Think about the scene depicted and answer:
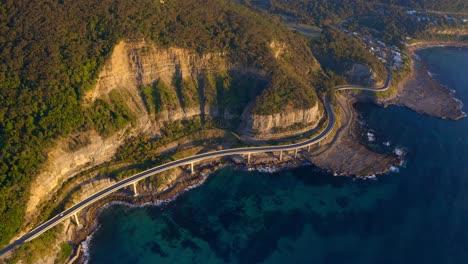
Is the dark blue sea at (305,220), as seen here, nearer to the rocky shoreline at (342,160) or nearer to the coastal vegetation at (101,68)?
the rocky shoreline at (342,160)

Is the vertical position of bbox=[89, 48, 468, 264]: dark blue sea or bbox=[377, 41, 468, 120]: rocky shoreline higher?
bbox=[377, 41, 468, 120]: rocky shoreline

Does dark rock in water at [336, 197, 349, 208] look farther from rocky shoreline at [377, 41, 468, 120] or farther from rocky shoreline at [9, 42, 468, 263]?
rocky shoreline at [377, 41, 468, 120]

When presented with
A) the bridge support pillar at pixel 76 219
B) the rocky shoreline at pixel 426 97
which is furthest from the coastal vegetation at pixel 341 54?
the bridge support pillar at pixel 76 219

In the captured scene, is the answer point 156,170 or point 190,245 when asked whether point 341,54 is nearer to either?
point 156,170

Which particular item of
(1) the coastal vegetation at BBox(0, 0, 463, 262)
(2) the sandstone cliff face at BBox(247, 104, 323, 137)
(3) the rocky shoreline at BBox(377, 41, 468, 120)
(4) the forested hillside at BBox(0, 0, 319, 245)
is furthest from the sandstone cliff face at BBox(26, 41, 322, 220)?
(3) the rocky shoreline at BBox(377, 41, 468, 120)

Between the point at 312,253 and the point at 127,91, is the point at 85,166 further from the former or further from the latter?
the point at 312,253

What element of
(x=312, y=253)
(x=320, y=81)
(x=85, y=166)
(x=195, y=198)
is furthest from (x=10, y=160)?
(x=320, y=81)

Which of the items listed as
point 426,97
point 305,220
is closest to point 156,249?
point 305,220
